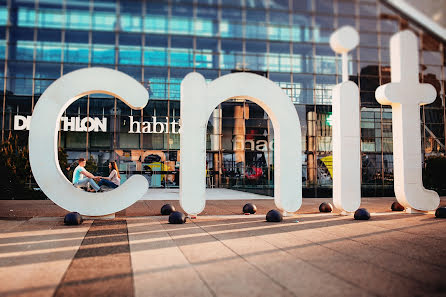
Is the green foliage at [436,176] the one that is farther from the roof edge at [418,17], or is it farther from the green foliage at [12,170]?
the green foliage at [12,170]

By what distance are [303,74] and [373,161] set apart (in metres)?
7.88

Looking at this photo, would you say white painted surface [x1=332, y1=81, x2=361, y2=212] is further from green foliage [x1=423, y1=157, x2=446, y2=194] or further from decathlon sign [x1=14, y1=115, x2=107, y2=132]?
decathlon sign [x1=14, y1=115, x2=107, y2=132]

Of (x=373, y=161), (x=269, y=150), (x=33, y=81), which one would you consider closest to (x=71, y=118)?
(x=33, y=81)

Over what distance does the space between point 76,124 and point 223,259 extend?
69.7 ft

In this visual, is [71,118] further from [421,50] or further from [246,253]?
[421,50]

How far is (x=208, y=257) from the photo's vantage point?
5.32m

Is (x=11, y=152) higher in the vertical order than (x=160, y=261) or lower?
higher

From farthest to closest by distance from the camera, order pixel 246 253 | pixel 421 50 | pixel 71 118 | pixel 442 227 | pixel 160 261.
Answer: pixel 421 50 < pixel 71 118 < pixel 442 227 < pixel 246 253 < pixel 160 261

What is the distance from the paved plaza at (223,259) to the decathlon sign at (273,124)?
2.66 ft

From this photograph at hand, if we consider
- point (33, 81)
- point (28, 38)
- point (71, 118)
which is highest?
point (28, 38)

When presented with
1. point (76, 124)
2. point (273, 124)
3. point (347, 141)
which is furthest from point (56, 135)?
point (76, 124)

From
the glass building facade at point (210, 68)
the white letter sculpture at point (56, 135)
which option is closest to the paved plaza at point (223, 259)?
the white letter sculpture at point (56, 135)

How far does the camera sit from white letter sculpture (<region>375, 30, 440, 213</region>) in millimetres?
10070

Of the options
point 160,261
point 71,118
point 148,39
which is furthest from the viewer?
point 148,39
